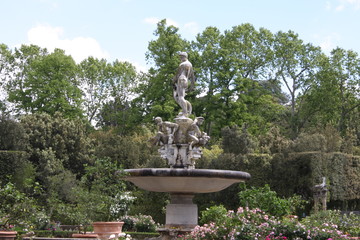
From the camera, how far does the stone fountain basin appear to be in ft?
46.5

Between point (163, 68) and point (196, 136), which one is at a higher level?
point (163, 68)

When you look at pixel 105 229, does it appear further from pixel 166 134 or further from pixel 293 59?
pixel 293 59

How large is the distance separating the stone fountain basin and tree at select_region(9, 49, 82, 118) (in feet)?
85.2

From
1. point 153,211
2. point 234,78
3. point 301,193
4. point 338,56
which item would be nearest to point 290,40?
point 338,56

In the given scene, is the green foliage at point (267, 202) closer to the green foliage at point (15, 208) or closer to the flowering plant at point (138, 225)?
the flowering plant at point (138, 225)

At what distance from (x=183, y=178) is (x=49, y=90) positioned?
90.3 ft

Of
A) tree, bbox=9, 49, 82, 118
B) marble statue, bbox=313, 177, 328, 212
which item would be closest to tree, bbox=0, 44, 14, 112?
tree, bbox=9, 49, 82, 118

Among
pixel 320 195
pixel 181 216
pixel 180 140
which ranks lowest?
pixel 181 216

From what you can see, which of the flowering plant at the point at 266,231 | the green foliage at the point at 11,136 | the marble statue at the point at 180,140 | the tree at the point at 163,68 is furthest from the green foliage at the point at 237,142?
the flowering plant at the point at 266,231

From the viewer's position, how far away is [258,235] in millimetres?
11828

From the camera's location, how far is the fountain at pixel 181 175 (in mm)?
14352

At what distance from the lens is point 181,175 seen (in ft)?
46.4

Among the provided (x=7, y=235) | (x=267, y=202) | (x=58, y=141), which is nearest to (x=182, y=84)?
(x=267, y=202)

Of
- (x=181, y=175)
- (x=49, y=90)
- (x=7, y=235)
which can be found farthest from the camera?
(x=49, y=90)
